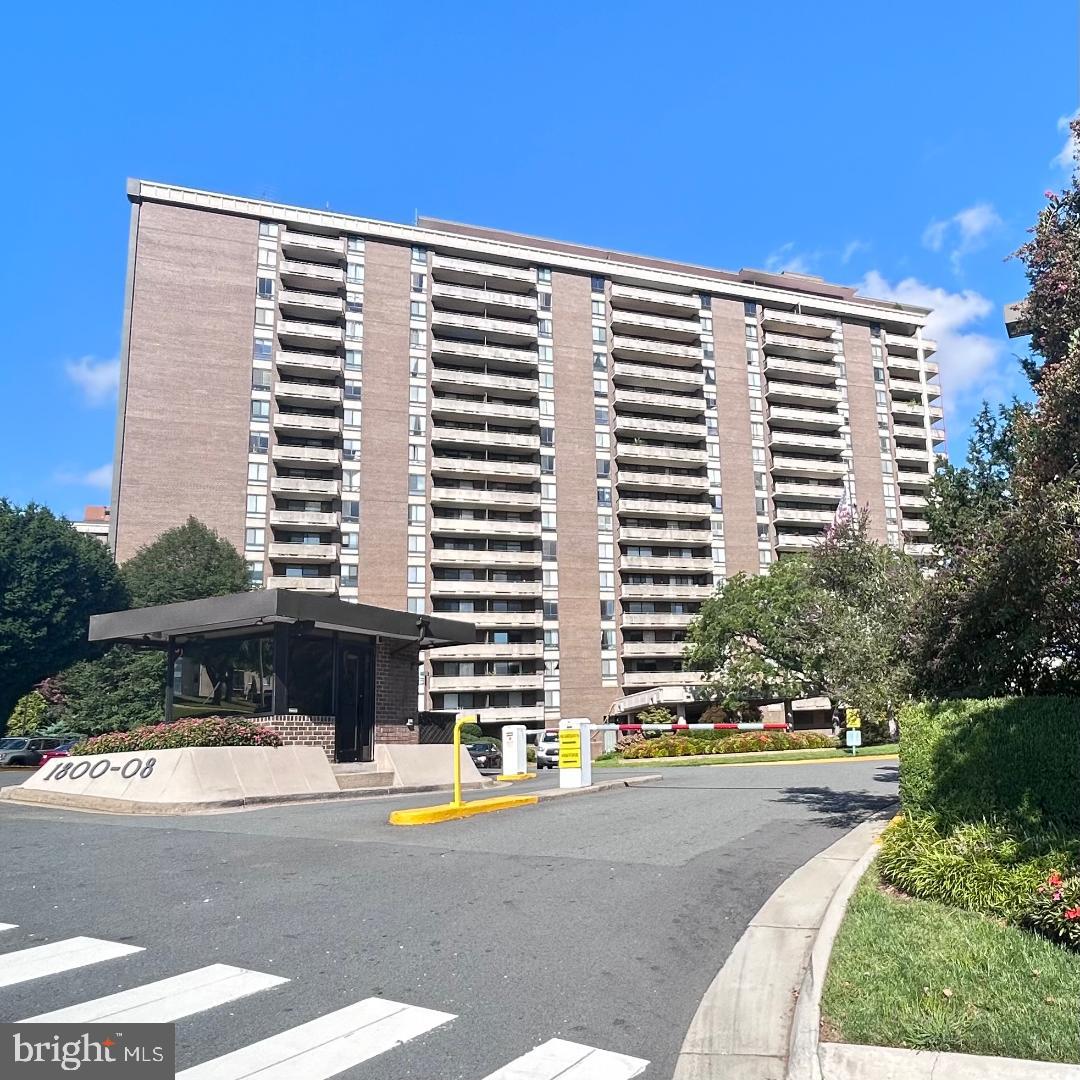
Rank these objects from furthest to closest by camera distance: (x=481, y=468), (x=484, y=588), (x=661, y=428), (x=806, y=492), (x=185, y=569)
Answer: (x=806, y=492) → (x=661, y=428) → (x=481, y=468) → (x=484, y=588) → (x=185, y=569)

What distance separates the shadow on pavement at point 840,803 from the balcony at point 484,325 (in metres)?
63.0

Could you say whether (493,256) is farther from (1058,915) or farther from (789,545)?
(1058,915)

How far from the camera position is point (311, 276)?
236 feet

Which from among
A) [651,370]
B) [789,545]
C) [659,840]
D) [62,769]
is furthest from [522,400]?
[659,840]

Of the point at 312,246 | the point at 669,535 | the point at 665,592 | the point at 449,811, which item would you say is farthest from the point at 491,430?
the point at 449,811

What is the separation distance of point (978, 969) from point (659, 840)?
5.81m

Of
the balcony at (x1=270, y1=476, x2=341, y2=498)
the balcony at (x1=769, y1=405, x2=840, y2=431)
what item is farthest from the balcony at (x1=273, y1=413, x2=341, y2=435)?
the balcony at (x1=769, y1=405, x2=840, y2=431)

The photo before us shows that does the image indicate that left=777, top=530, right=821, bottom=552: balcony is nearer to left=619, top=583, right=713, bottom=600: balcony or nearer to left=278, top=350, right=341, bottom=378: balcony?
left=619, top=583, right=713, bottom=600: balcony

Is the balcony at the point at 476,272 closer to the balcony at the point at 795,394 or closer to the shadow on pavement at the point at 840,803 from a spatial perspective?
the balcony at the point at 795,394

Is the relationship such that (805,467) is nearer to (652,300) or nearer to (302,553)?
(652,300)

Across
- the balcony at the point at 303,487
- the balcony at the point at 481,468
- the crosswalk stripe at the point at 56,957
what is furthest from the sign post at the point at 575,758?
the balcony at the point at 481,468

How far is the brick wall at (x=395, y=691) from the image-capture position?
22281 mm

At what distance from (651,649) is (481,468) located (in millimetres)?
19688

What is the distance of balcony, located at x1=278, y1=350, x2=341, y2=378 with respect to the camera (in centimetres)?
6962
